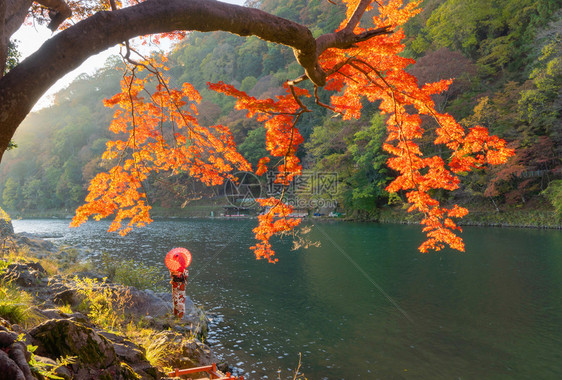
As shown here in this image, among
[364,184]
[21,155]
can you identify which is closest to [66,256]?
[364,184]

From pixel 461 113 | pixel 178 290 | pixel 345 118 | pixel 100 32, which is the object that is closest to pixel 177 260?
pixel 178 290

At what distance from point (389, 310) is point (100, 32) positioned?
30.3 feet

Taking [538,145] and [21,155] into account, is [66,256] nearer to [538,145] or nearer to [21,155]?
[538,145]

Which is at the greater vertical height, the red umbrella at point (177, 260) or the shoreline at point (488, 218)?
the shoreline at point (488, 218)

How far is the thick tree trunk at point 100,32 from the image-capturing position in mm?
2004

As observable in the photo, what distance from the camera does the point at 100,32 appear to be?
2158 millimetres

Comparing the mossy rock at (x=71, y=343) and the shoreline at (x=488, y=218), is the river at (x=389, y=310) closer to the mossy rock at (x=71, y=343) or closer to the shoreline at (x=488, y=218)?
the mossy rock at (x=71, y=343)

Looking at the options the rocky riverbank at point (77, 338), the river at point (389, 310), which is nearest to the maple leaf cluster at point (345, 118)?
the rocky riverbank at point (77, 338)

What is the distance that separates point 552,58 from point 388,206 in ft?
53.2

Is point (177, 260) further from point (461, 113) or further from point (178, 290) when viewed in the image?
point (461, 113)

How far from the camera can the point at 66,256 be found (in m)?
13.5

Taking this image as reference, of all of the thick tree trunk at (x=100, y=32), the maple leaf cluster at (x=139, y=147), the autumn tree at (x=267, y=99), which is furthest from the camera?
the maple leaf cluster at (x=139, y=147)

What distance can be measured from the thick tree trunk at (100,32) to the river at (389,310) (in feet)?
19.2

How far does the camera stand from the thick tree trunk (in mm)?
2004
